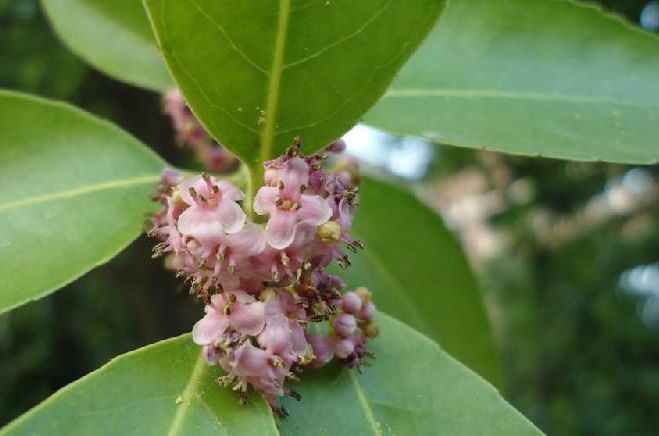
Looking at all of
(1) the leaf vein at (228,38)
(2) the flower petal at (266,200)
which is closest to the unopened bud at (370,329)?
(2) the flower petal at (266,200)

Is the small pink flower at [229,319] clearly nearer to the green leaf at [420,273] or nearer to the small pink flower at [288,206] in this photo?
the small pink flower at [288,206]

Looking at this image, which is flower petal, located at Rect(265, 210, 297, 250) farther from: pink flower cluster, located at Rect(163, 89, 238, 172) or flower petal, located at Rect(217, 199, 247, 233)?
pink flower cluster, located at Rect(163, 89, 238, 172)

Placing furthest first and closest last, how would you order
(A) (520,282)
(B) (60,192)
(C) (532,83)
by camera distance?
1. (A) (520,282)
2. (C) (532,83)
3. (B) (60,192)

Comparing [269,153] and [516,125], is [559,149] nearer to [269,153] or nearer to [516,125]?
[516,125]

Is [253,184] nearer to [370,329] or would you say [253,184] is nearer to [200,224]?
[200,224]

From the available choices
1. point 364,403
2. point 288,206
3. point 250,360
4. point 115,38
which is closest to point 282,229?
point 288,206

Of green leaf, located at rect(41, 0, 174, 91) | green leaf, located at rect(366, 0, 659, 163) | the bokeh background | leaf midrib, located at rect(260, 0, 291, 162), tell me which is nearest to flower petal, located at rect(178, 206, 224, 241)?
leaf midrib, located at rect(260, 0, 291, 162)
